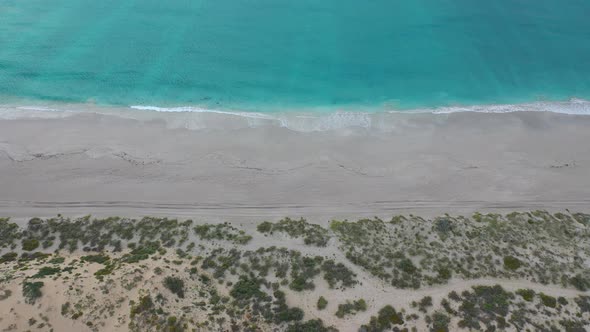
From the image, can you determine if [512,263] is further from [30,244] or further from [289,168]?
[30,244]

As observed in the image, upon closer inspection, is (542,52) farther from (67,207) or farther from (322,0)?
(67,207)

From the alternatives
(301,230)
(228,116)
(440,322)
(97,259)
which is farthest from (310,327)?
(228,116)

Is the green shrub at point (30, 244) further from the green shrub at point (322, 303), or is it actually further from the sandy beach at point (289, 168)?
the green shrub at point (322, 303)

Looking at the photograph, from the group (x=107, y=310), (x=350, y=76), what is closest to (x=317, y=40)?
(x=350, y=76)

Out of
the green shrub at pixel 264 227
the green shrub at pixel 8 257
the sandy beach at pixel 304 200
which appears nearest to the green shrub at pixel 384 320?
the sandy beach at pixel 304 200

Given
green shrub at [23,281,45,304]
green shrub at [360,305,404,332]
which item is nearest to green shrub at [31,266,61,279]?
green shrub at [23,281,45,304]

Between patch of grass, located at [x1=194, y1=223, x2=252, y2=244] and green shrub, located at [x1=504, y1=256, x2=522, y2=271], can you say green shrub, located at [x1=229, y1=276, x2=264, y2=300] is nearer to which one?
patch of grass, located at [x1=194, y1=223, x2=252, y2=244]
